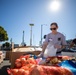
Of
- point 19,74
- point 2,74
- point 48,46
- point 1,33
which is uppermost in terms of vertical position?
point 1,33

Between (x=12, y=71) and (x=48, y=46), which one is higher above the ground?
(x=48, y=46)

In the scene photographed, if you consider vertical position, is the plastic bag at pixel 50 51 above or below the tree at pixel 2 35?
below

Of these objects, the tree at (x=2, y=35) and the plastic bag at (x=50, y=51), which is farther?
the tree at (x=2, y=35)

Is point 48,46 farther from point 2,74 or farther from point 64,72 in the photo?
point 2,74

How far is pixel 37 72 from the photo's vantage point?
2.65 metres

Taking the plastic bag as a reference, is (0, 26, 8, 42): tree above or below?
above

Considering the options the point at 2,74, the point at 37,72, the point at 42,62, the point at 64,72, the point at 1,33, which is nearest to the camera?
the point at 37,72

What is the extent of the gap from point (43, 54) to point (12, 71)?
1718 mm

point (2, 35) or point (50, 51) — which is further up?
point (2, 35)

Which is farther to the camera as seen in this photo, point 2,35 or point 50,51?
point 2,35

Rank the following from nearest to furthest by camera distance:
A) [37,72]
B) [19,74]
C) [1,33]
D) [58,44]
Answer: [37,72] < [19,74] < [58,44] < [1,33]

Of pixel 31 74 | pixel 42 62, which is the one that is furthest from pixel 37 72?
pixel 42 62

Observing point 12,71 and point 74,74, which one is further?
point 12,71

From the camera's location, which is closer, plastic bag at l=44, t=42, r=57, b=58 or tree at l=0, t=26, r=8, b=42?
plastic bag at l=44, t=42, r=57, b=58
